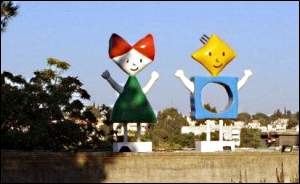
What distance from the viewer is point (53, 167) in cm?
1842

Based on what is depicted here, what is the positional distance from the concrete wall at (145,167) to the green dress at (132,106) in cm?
277

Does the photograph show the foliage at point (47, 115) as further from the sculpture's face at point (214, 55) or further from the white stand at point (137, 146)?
the sculpture's face at point (214, 55)

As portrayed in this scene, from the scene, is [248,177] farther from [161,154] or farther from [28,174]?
[28,174]

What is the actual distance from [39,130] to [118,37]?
4.24 metres

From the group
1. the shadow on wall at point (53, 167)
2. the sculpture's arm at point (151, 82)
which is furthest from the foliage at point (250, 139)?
the shadow on wall at point (53, 167)

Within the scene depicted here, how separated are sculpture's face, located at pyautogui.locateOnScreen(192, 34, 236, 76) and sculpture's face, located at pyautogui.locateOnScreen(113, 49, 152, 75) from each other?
2.10m

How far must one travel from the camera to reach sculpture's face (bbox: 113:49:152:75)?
22906 millimetres

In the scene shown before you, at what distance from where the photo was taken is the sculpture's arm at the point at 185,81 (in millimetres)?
23594

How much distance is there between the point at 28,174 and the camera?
1809 cm

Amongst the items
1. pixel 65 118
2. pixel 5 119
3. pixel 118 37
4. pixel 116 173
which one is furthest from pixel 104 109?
pixel 116 173

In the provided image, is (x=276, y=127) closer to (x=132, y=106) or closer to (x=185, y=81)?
(x=185, y=81)

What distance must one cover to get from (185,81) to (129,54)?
2.29 metres

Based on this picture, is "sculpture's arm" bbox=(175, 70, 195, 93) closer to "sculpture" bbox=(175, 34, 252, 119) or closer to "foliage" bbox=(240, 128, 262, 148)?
"sculpture" bbox=(175, 34, 252, 119)

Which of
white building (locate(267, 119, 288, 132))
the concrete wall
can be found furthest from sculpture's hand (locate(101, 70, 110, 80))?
white building (locate(267, 119, 288, 132))
